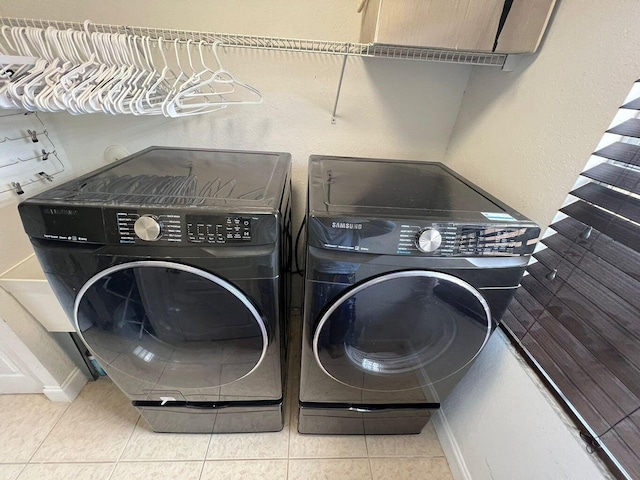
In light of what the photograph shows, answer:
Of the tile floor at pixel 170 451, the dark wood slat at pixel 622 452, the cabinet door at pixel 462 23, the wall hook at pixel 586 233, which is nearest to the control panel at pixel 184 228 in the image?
the cabinet door at pixel 462 23

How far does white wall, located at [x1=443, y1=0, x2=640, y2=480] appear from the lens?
0.72 m

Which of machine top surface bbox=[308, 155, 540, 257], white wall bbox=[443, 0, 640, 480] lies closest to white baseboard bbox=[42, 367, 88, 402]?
machine top surface bbox=[308, 155, 540, 257]

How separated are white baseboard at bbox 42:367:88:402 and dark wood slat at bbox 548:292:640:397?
1962 millimetres

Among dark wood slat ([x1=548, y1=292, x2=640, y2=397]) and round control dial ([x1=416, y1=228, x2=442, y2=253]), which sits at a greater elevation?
round control dial ([x1=416, y1=228, x2=442, y2=253])

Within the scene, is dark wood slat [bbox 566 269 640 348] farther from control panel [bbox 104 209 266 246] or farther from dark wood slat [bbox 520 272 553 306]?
control panel [bbox 104 209 266 246]

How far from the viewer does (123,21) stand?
1.15 metres

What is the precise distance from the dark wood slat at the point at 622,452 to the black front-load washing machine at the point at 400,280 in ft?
1.06

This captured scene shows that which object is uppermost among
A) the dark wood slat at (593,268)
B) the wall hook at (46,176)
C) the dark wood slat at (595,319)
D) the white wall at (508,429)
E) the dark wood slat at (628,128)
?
the dark wood slat at (628,128)

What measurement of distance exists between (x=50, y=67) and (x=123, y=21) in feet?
1.39

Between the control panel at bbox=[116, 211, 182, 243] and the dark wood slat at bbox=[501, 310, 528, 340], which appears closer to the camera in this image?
the control panel at bbox=[116, 211, 182, 243]

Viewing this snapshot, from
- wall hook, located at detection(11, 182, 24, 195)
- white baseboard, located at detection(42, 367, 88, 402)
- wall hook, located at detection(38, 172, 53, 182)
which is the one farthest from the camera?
white baseboard, located at detection(42, 367, 88, 402)

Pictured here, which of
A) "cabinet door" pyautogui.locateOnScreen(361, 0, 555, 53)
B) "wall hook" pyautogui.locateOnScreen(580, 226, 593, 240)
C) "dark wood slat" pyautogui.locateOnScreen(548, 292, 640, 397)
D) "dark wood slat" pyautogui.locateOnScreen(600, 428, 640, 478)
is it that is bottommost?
"dark wood slat" pyautogui.locateOnScreen(600, 428, 640, 478)

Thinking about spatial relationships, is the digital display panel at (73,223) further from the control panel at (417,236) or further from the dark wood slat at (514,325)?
the dark wood slat at (514,325)

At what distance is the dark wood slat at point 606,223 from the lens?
65 cm
